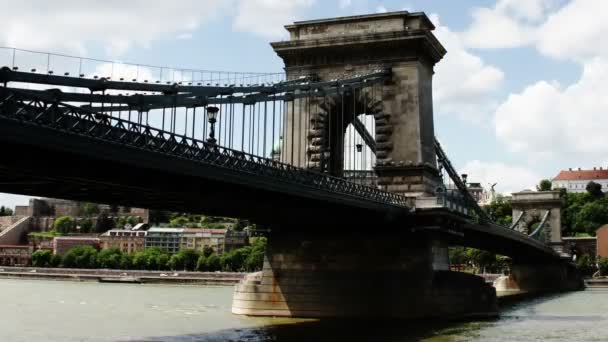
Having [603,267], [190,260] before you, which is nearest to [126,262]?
[190,260]

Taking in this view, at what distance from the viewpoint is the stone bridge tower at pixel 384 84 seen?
45219 millimetres

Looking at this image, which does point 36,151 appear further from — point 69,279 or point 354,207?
point 69,279

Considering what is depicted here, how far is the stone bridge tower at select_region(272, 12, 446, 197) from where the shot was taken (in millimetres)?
45219

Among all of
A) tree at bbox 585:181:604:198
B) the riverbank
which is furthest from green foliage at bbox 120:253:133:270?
tree at bbox 585:181:604:198

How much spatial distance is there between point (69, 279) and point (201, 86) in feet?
336

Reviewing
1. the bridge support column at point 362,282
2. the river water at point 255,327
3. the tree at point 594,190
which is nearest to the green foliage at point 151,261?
the tree at point 594,190

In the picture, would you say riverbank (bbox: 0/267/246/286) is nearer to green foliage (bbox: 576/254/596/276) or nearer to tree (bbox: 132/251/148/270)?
tree (bbox: 132/251/148/270)

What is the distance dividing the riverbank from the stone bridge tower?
63882 millimetres

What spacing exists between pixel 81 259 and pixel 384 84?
121 metres

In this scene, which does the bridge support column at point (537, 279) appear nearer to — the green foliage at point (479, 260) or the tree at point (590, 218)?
the green foliage at point (479, 260)

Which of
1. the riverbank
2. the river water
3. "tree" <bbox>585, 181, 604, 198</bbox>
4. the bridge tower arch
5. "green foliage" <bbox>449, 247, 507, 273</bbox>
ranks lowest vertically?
the river water

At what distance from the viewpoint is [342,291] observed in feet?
131

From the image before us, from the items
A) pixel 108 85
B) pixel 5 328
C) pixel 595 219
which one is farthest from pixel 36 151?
pixel 595 219

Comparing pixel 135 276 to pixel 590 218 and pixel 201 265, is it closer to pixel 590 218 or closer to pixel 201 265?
pixel 201 265
